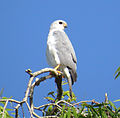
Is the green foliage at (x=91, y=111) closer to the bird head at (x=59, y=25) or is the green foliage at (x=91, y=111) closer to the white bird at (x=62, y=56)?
the white bird at (x=62, y=56)

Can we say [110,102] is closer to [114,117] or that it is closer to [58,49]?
[114,117]

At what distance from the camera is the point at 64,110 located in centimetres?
372

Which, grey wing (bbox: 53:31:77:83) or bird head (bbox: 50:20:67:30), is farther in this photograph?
A: bird head (bbox: 50:20:67:30)

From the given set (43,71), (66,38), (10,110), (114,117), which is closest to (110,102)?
(114,117)

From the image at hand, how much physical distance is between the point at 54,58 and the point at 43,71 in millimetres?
1845

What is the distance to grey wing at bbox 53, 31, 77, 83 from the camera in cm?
597

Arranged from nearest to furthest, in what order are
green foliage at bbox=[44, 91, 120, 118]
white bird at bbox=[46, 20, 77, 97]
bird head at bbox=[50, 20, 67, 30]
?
green foliage at bbox=[44, 91, 120, 118] < white bird at bbox=[46, 20, 77, 97] < bird head at bbox=[50, 20, 67, 30]

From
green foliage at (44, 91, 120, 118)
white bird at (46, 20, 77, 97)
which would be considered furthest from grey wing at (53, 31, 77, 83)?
green foliage at (44, 91, 120, 118)

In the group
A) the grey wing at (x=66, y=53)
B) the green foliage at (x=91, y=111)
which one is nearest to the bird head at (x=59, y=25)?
the grey wing at (x=66, y=53)

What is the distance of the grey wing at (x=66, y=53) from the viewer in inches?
235

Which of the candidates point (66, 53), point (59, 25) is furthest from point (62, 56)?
point (59, 25)

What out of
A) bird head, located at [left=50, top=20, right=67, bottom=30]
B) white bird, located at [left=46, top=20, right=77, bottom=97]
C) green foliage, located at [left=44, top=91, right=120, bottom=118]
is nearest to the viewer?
green foliage, located at [left=44, top=91, right=120, bottom=118]

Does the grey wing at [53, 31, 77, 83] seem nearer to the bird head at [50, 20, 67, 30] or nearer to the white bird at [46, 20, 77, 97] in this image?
the white bird at [46, 20, 77, 97]

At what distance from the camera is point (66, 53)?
6066mm
